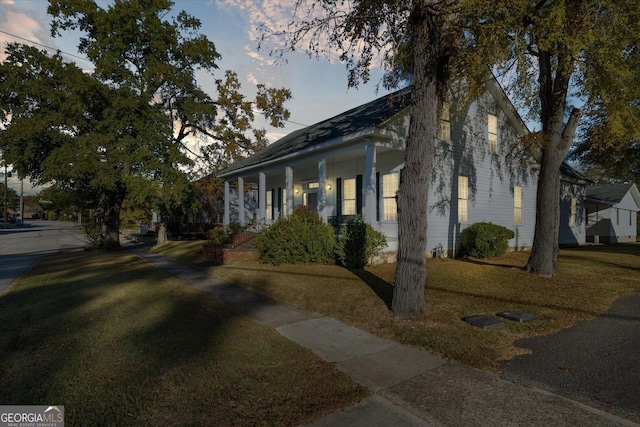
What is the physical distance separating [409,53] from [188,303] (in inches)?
279

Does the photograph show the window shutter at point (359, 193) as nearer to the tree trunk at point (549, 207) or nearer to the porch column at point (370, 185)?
the porch column at point (370, 185)

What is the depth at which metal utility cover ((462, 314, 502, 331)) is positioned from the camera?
5.41 meters

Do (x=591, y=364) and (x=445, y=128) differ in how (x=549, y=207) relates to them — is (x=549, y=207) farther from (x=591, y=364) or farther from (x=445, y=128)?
(x=591, y=364)

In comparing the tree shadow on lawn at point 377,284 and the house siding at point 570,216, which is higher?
the house siding at point 570,216

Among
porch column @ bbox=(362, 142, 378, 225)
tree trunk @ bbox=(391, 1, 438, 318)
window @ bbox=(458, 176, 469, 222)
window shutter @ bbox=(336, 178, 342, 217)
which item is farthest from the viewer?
window shutter @ bbox=(336, 178, 342, 217)

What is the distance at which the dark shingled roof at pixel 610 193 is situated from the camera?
2431cm

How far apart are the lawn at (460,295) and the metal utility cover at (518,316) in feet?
0.37

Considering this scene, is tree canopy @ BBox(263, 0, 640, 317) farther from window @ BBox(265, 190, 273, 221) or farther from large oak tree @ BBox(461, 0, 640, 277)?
window @ BBox(265, 190, 273, 221)

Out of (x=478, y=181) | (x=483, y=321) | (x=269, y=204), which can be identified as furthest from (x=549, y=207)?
(x=269, y=204)

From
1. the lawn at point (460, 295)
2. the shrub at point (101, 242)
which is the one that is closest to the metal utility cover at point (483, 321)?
the lawn at point (460, 295)

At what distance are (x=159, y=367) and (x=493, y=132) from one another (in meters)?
15.5

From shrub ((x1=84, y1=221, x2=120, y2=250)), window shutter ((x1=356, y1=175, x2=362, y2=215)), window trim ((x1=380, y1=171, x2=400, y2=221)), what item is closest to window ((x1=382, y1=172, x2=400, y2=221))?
window trim ((x1=380, y1=171, x2=400, y2=221))

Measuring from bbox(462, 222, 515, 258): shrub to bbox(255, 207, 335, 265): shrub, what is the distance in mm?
5391

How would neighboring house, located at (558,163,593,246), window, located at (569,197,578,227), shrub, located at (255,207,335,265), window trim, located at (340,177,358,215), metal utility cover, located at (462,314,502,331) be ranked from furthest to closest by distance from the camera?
window, located at (569,197,578,227) < neighboring house, located at (558,163,593,246) < window trim, located at (340,177,358,215) < shrub, located at (255,207,335,265) < metal utility cover, located at (462,314,502,331)
